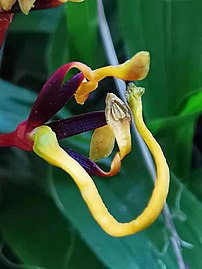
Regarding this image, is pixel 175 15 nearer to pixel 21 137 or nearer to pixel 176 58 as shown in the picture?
pixel 176 58

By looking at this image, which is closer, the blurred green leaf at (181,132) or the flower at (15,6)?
the flower at (15,6)

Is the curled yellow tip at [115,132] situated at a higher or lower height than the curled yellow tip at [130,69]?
lower

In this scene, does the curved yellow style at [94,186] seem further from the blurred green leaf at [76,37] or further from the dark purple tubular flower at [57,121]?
the blurred green leaf at [76,37]

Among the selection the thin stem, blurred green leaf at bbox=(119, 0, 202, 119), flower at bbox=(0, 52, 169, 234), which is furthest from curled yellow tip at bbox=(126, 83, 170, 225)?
blurred green leaf at bbox=(119, 0, 202, 119)

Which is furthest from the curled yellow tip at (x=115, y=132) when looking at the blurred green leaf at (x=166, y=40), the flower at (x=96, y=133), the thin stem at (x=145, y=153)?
the blurred green leaf at (x=166, y=40)

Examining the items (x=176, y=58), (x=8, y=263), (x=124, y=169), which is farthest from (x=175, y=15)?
(x=8, y=263)

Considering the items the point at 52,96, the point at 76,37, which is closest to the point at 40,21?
the point at 76,37
